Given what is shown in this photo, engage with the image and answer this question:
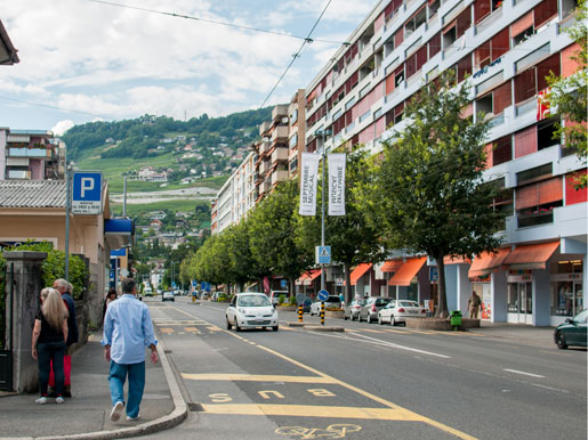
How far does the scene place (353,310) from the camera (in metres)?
46.5

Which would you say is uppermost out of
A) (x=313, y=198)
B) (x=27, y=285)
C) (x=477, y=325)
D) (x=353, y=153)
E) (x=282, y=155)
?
(x=282, y=155)

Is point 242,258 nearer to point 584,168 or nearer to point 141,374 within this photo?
point 584,168

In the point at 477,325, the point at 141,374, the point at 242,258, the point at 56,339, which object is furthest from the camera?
the point at 242,258

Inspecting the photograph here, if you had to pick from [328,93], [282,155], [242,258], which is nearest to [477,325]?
[328,93]

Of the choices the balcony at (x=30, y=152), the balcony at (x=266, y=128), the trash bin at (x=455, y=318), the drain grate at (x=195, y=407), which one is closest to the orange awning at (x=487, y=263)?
the trash bin at (x=455, y=318)

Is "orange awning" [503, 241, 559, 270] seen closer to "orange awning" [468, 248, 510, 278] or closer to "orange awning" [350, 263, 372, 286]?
"orange awning" [468, 248, 510, 278]

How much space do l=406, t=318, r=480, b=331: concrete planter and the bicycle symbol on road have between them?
1066 inches

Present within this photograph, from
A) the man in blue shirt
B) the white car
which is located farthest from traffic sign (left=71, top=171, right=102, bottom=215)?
the white car

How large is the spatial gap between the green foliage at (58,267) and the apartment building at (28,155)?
7726 cm

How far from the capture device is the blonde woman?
32.7ft

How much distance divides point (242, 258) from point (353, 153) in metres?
34.7

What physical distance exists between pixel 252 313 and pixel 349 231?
79.9 feet

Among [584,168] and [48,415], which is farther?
[584,168]

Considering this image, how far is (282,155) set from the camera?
98.2 meters
